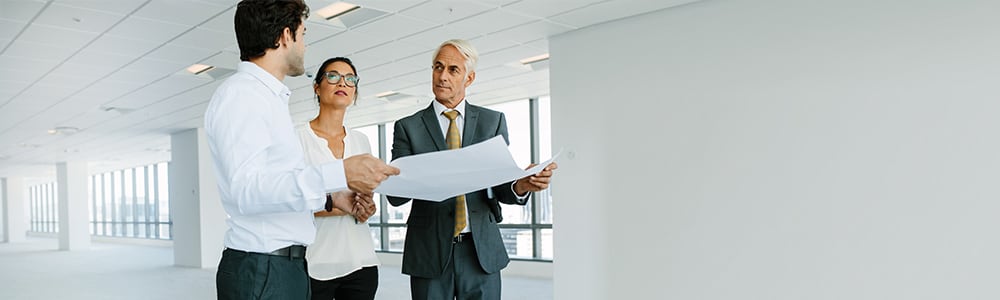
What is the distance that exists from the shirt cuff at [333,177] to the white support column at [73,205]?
22.1 metres

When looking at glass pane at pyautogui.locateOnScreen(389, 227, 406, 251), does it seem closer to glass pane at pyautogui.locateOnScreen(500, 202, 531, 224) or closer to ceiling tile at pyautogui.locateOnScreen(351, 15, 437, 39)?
glass pane at pyautogui.locateOnScreen(500, 202, 531, 224)

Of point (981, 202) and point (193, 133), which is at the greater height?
point (193, 133)

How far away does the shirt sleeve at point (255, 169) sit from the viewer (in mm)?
1585

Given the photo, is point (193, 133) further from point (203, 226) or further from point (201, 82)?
point (201, 82)

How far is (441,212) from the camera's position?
2.39 m

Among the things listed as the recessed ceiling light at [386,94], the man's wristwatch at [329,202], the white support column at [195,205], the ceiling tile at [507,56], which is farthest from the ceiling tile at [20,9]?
the white support column at [195,205]

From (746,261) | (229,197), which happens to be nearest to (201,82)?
(746,261)

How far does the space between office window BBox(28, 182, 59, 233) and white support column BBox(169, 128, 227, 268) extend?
70.3 feet

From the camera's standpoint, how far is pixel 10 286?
1066cm

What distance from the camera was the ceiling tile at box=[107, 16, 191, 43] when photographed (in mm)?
6004

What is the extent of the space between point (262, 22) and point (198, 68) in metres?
7.19

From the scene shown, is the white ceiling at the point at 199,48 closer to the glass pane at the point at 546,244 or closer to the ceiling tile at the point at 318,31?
the ceiling tile at the point at 318,31

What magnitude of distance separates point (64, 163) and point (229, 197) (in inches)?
867

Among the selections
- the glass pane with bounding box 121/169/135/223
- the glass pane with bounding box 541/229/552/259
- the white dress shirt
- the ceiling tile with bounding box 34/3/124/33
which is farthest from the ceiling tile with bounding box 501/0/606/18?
the glass pane with bounding box 121/169/135/223
